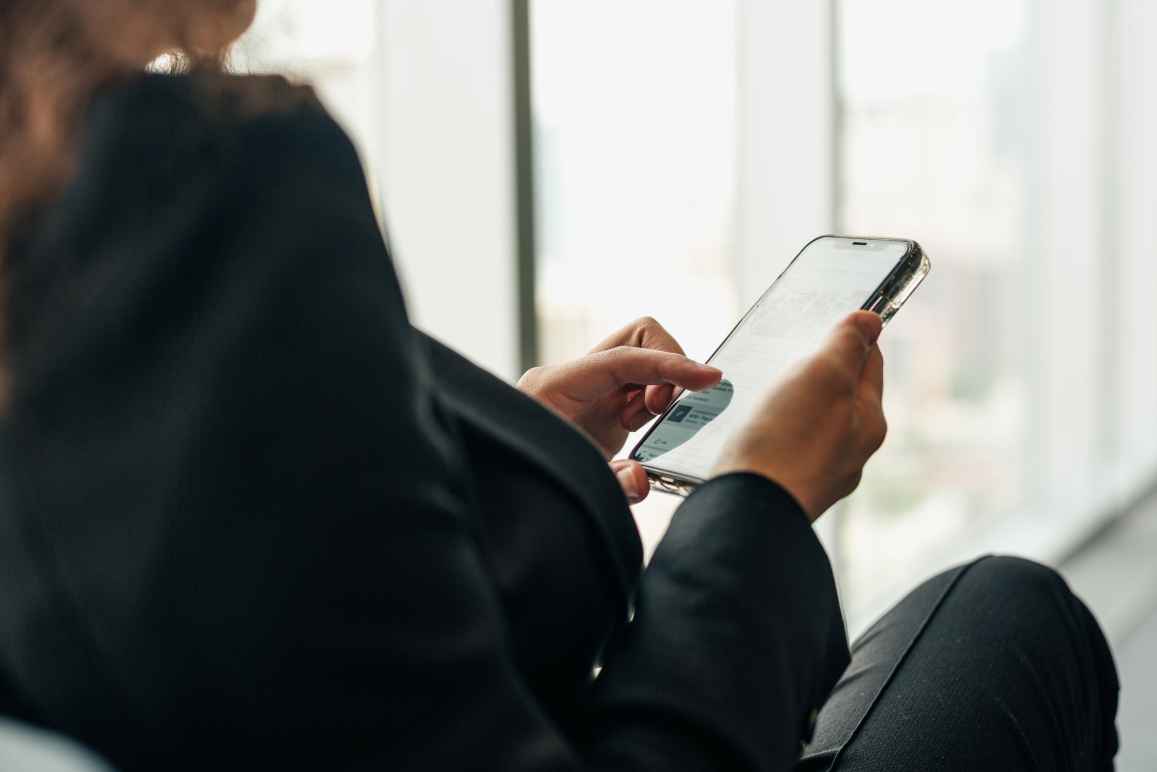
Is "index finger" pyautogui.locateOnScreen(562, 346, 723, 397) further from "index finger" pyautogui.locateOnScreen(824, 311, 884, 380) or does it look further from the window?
the window

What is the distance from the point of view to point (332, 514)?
0.34m

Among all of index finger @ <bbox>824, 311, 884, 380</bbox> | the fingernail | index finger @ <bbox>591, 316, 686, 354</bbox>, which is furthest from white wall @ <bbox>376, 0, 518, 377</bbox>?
index finger @ <bbox>824, 311, 884, 380</bbox>

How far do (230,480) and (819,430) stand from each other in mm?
262

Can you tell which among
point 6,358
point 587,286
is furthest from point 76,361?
point 587,286

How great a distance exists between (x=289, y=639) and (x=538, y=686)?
13 cm

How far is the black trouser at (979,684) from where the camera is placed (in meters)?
0.63

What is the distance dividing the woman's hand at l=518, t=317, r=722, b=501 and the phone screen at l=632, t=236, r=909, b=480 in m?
0.02

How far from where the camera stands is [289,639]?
34cm

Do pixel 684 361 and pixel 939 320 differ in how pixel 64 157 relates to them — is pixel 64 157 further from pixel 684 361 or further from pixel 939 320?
pixel 939 320

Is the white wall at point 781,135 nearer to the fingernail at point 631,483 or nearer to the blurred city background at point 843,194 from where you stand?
the blurred city background at point 843,194

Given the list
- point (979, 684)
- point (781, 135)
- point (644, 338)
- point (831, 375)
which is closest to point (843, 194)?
point (781, 135)

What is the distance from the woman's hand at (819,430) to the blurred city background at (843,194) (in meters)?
0.22

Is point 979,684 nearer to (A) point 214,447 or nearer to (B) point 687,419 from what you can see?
(B) point 687,419

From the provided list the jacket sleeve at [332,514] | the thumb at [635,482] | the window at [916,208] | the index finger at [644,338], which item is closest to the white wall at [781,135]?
the window at [916,208]
